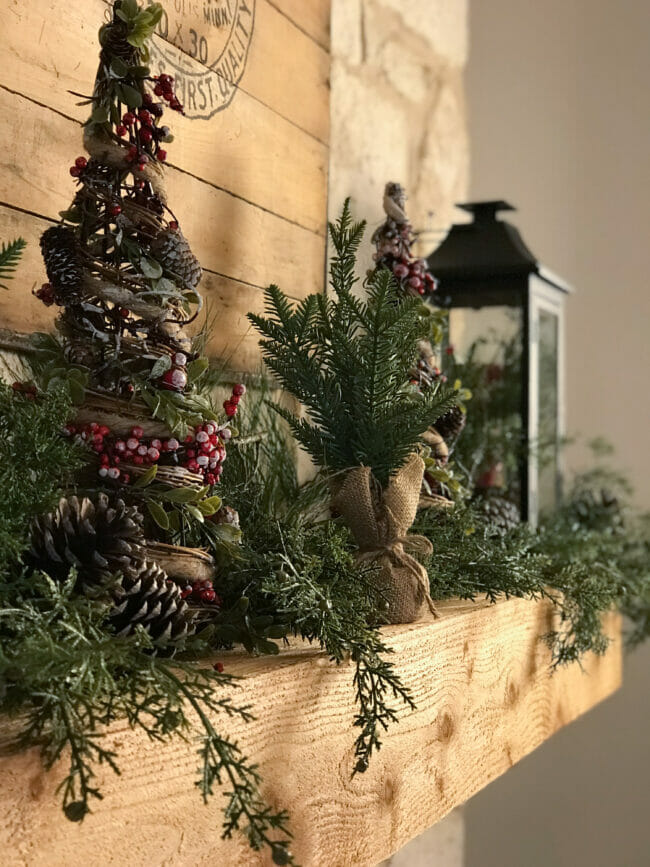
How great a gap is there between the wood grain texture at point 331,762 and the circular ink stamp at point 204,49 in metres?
0.56

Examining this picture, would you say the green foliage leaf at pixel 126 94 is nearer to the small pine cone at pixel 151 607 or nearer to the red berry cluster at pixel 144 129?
the red berry cluster at pixel 144 129

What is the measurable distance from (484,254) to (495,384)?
7.2 inches

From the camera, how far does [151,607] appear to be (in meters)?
0.57

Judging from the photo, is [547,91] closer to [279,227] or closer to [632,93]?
[632,93]

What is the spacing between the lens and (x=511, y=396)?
1.42 m

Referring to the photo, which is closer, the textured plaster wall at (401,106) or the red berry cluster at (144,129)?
the red berry cluster at (144,129)

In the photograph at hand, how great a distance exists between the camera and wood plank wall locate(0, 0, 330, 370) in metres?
0.78

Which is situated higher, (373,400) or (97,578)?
(373,400)

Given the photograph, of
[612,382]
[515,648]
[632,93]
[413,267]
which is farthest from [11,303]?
[632,93]

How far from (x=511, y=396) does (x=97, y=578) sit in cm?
96

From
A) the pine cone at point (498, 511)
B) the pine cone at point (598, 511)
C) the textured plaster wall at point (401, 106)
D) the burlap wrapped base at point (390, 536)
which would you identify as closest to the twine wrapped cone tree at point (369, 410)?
the burlap wrapped base at point (390, 536)

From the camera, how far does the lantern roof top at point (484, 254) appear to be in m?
1.36

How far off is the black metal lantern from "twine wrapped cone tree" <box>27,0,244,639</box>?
0.76m

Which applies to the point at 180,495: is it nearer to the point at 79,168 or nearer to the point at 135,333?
the point at 135,333
